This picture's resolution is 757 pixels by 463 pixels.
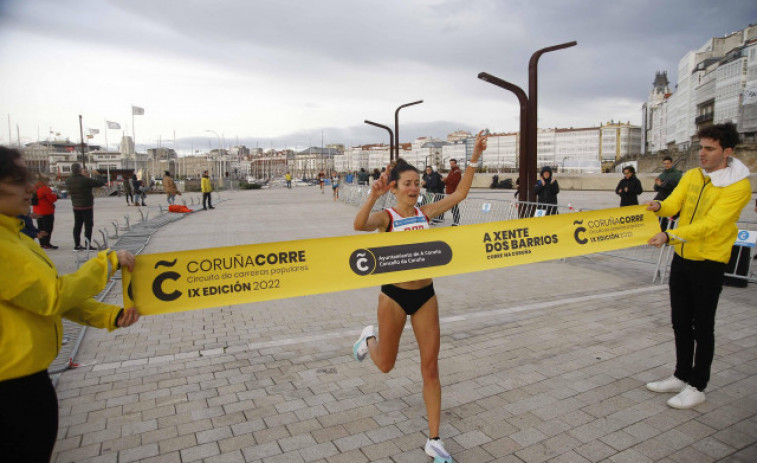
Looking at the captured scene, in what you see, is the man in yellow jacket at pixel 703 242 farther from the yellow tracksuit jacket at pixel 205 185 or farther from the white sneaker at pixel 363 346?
the yellow tracksuit jacket at pixel 205 185

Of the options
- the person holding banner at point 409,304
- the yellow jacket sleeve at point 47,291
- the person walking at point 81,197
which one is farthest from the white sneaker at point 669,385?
the person walking at point 81,197

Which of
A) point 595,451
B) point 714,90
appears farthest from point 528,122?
point 714,90

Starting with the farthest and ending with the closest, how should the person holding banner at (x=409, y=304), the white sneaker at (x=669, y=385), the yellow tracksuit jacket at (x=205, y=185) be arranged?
the yellow tracksuit jacket at (x=205, y=185)
the white sneaker at (x=669, y=385)
the person holding banner at (x=409, y=304)

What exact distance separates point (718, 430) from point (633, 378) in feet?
3.00

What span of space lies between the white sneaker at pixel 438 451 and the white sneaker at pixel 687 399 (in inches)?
83.2

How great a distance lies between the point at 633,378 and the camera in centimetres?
437

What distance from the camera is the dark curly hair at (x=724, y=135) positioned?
3.62 meters

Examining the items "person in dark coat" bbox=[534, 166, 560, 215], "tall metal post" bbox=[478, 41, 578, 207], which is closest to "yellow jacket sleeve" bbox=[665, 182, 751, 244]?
"person in dark coat" bbox=[534, 166, 560, 215]

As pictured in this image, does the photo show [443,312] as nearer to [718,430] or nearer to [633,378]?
[633,378]

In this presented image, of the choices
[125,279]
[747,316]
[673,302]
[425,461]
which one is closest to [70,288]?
[125,279]

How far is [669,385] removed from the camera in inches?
159

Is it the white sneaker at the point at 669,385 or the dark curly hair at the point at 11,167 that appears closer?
the dark curly hair at the point at 11,167

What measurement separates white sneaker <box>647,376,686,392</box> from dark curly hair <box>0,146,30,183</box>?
478 cm

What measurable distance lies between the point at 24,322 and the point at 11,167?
674mm
